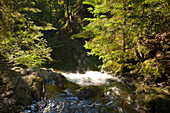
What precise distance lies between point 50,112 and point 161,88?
Answer: 4.22 m

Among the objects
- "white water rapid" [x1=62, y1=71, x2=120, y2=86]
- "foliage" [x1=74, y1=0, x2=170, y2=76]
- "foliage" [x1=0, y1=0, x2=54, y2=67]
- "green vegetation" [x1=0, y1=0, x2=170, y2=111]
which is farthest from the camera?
"white water rapid" [x1=62, y1=71, x2=120, y2=86]

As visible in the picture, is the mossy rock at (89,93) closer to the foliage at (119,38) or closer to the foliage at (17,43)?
the foliage at (119,38)

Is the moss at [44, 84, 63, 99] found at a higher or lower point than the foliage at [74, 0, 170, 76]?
lower

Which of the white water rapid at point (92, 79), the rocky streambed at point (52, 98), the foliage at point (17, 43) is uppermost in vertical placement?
the foliage at point (17, 43)

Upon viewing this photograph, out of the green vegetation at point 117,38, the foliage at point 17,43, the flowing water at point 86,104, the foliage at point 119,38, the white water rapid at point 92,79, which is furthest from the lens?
the white water rapid at point 92,79

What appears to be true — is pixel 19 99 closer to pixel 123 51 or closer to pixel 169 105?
pixel 169 105

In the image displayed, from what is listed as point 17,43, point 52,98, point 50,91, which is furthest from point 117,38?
point 17,43

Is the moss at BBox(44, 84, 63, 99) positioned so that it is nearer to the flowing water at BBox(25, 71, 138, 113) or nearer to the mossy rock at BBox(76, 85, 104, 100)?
the flowing water at BBox(25, 71, 138, 113)

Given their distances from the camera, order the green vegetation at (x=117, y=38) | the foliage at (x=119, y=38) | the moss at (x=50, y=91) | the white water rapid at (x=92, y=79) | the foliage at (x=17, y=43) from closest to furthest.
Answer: the green vegetation at (x=117, y=38), the moss at (x=50, y=91), the foliage at (x=119, y=38), the foliage at (x=17, y=43), the white water rapid at (x=92, y=79)

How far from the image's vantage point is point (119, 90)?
435 centimetres

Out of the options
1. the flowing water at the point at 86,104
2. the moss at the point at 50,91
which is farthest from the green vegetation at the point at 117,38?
the moss at the point at 50,91

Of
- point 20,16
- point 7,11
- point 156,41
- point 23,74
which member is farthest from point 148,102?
point 7,11

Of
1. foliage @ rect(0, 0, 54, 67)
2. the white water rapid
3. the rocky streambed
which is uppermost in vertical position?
foliage @ rect(0, 0, 54, 67)

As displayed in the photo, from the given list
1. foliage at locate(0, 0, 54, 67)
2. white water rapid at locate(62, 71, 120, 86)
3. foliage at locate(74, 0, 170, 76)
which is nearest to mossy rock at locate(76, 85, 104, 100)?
white water rapid at locate(62, 71, 120, 86)
